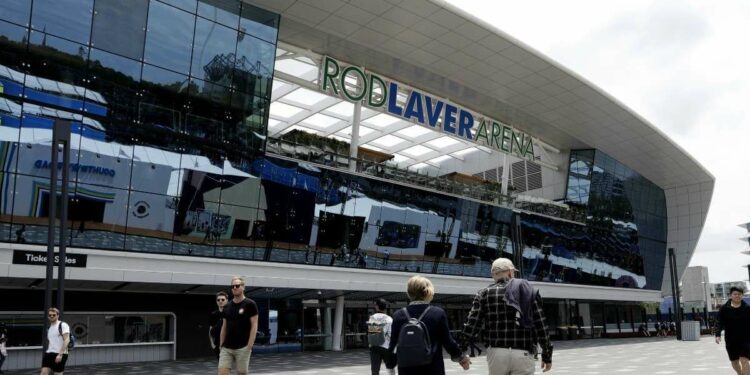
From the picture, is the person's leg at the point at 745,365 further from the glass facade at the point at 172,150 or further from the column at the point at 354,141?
the column at the point at 354,141

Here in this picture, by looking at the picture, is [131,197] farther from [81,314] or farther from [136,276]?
[81,314]

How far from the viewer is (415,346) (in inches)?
203

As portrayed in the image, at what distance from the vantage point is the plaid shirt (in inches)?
211

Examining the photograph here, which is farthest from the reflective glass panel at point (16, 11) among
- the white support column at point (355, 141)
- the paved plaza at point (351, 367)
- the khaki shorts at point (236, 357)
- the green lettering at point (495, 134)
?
the green lettering at point (495, 134)

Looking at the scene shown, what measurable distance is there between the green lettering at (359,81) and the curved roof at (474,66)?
0.39m

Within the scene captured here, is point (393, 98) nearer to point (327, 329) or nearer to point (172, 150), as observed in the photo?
point (327, 329)

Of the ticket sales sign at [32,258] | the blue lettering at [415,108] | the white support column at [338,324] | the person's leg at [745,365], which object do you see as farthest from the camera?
the blue lettering at [415,108]

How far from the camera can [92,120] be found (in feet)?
62.6

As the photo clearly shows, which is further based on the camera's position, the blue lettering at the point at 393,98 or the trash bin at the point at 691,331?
the trash bin at the point at 691,331

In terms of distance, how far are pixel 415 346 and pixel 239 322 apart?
135 inches

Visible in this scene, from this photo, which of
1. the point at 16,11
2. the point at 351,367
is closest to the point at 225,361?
the point at 351,367

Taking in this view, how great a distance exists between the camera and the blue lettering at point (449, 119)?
A: 32.0m

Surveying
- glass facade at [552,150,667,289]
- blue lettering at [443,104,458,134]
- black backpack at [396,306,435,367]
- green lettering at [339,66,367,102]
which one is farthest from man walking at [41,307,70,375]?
glass facade at [552,150,667,289]

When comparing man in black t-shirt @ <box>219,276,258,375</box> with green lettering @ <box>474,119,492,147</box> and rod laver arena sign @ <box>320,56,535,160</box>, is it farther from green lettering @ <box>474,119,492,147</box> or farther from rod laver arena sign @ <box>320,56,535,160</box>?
green lettering @ <box>474,119,492,147</box>
